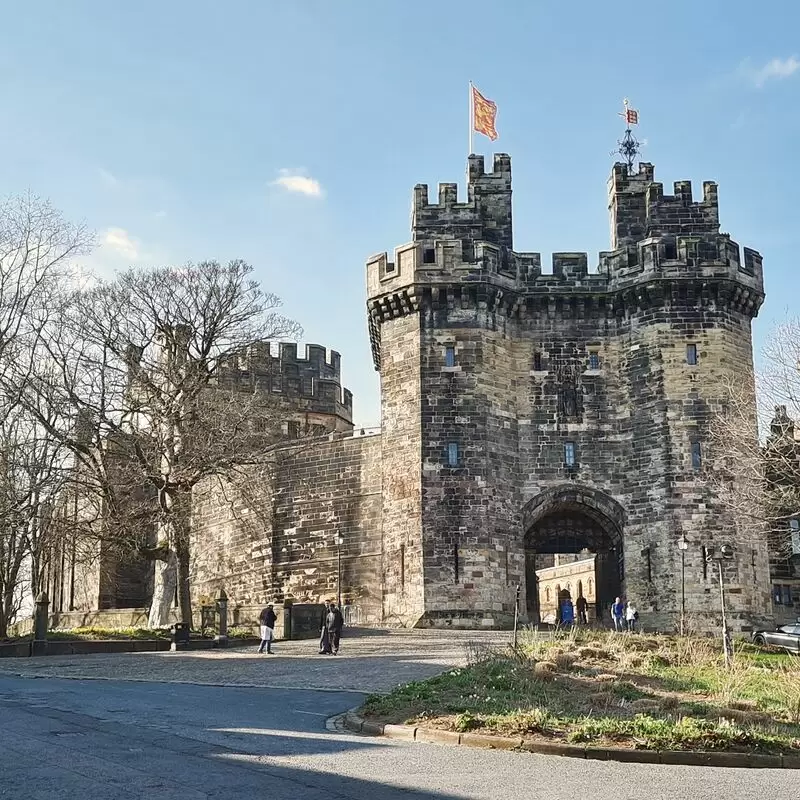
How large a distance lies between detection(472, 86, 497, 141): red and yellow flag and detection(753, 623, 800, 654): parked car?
57.3ft

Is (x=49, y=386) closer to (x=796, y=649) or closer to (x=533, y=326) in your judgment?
(x=533, y=326)

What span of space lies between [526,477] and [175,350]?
36.9 ft

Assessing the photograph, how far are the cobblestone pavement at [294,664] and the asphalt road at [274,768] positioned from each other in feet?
16.5

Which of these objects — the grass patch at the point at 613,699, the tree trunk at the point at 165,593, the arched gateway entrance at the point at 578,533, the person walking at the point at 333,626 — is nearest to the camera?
the grass patch at the point at 613,699

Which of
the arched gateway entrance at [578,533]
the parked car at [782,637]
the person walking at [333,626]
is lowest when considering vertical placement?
the parked car at [782,637]

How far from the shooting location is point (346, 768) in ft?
31.8

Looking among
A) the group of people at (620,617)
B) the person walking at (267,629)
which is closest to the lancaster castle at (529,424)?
the group of people at (620,617)

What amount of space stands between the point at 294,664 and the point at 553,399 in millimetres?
13769

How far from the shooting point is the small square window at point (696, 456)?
3028 centimetres

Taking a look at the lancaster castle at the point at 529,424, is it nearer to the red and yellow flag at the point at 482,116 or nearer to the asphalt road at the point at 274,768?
the red and yellow flag at the point at 482,116

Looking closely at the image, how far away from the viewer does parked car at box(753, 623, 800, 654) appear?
2711 cm

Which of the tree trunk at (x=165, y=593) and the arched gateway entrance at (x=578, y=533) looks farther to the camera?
the tree trunk at (x=165, y=593)

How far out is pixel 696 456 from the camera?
99.7 ft

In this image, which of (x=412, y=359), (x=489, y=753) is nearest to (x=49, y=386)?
(x=412, y=359)
